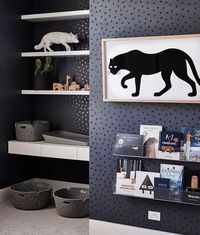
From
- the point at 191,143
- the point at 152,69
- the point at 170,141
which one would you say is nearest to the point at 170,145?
the point at 170,141

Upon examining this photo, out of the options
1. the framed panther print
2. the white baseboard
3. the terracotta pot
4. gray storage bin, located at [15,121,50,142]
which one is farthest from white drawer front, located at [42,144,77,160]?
the framed panther print

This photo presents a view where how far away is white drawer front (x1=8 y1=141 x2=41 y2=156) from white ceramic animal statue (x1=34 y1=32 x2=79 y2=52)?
97 cm

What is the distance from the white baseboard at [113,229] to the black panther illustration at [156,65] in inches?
39.9

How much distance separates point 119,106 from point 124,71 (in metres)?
0.28

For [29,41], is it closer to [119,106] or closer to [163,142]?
[119,106]

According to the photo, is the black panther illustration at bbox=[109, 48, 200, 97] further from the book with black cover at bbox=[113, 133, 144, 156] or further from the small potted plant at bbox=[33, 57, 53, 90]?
the small potted plant at bbox=[33, 57, 53, 90]

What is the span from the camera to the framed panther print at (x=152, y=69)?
8.26ft

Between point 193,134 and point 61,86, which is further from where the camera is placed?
point 61,86

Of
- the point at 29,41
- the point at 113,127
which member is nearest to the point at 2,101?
the point at 29,41

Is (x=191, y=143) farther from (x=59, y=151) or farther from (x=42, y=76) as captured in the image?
(x=42, y=76)

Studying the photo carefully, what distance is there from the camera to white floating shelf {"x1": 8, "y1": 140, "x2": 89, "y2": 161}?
136 inches

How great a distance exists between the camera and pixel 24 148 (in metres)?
3.69

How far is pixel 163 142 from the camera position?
8.76 ft

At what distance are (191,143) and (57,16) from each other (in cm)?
186
